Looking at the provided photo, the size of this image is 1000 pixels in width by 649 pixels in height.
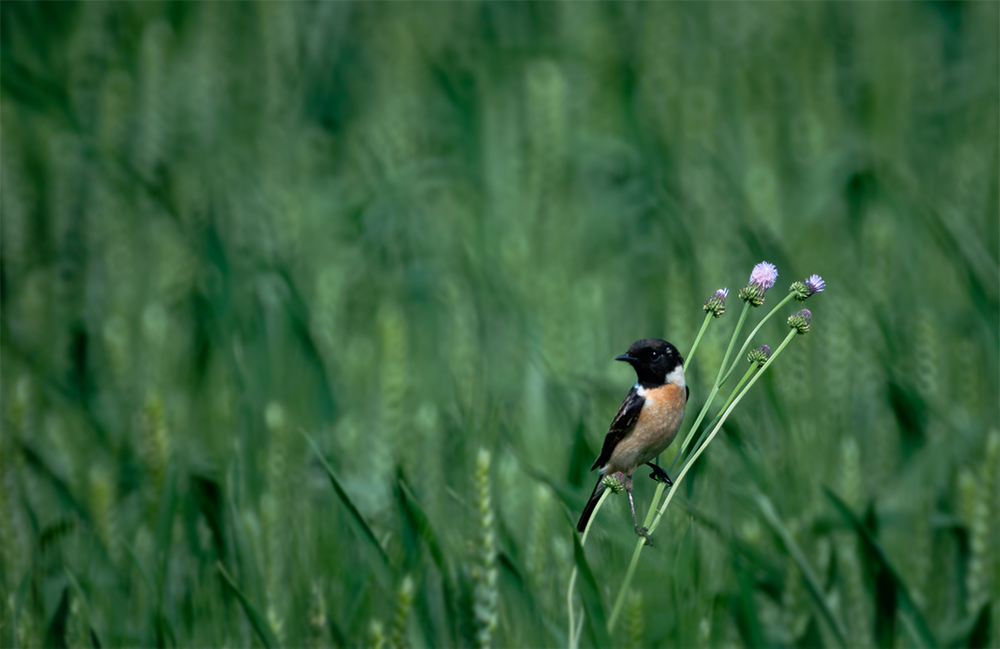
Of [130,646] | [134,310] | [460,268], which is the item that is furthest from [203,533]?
[460,268]

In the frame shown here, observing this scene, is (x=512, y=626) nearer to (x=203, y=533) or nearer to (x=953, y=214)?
(x=203, y=533)

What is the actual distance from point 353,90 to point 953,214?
→ 2.45 m

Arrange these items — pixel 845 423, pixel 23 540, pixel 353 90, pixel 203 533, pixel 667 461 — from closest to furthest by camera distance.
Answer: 1. pixel 667 461
2. pixel 23 540
3. pixel 203 533
4. pixel 845 423
5. pixel 353 90

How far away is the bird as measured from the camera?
85 centimetres

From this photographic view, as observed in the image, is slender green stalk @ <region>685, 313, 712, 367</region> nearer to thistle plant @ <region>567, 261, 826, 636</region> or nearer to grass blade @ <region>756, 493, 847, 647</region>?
thistle plant @ <region>567, 261, 826, 636</region>

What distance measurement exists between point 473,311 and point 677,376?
5.55 ft

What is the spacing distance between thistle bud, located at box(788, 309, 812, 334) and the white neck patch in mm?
105

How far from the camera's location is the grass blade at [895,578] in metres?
1.75

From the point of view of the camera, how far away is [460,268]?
3131mm

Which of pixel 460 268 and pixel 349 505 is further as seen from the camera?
pixel 460 268

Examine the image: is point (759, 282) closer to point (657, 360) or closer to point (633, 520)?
point (657, 360)

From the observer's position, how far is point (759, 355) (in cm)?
85

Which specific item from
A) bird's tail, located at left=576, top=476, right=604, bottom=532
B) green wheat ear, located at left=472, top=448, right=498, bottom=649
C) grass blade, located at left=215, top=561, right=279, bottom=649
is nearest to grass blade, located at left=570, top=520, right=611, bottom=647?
bird's tail, located at left=576, top=476, right=604, bottom=532

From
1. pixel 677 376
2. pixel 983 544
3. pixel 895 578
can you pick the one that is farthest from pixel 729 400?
pixel 983 544
